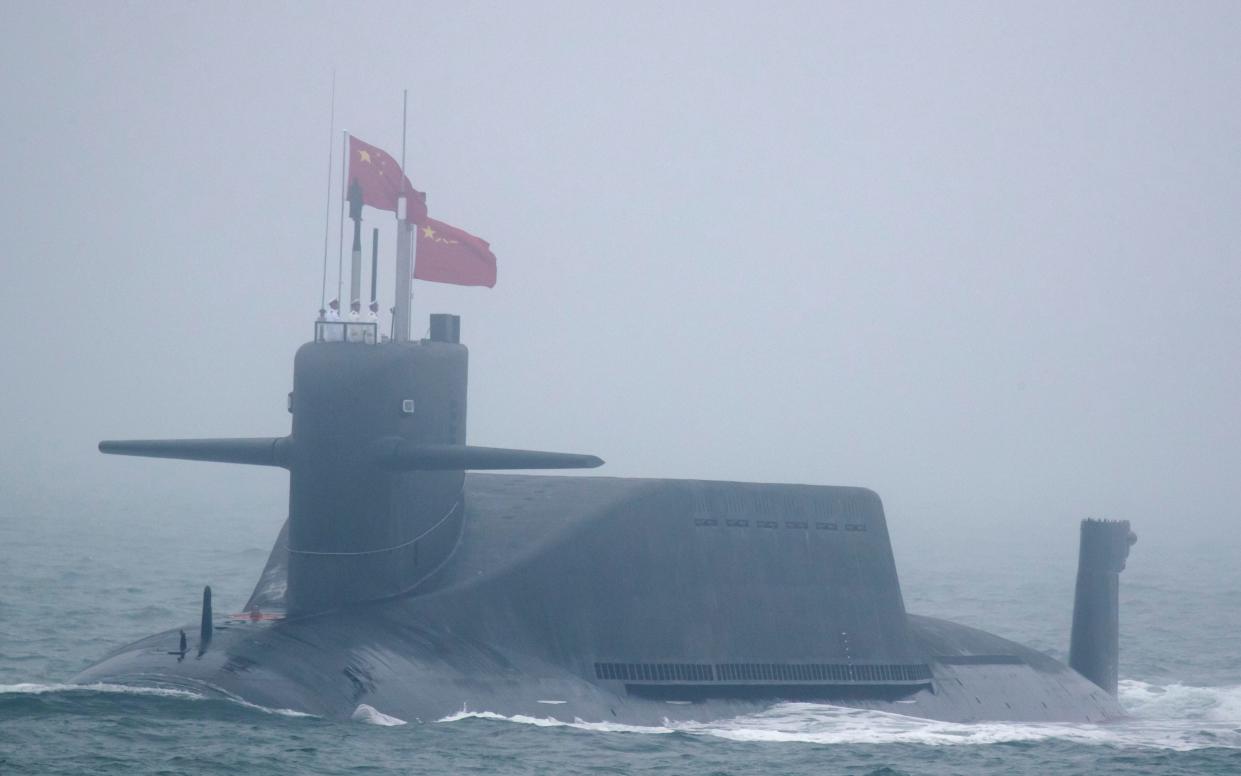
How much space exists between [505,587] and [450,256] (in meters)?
3.72

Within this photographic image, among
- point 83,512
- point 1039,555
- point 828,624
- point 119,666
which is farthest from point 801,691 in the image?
point 83,512

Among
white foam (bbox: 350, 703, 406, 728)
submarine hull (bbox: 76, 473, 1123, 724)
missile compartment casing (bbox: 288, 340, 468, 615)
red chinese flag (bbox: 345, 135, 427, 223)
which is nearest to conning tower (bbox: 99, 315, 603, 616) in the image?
missile compartment casing (bbox: 288, 340, 468, 615)

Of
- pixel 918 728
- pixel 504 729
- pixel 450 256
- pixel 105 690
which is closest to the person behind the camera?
pixel 105 690

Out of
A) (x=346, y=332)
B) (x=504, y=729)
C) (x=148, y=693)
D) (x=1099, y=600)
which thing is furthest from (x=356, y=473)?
(x=1099, y=600)

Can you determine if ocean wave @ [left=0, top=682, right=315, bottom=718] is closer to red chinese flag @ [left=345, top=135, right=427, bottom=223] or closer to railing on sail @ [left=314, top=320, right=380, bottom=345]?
railing on sail @ [left=314, top=320, right=380, bottom=345]

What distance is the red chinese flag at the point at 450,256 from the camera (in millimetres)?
18016

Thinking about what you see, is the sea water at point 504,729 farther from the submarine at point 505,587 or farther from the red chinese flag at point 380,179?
the red chinese flag at point 380,179

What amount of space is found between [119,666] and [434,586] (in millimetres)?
3468

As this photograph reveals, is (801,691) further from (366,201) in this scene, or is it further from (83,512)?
(83,512)

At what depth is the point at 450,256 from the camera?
18.2m

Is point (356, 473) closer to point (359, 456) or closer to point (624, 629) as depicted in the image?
point (359, 456)

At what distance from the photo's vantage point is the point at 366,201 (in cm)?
1780

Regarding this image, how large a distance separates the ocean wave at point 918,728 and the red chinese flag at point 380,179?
561cm

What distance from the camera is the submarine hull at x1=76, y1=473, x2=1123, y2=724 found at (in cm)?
1571
